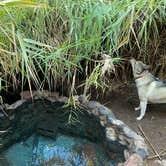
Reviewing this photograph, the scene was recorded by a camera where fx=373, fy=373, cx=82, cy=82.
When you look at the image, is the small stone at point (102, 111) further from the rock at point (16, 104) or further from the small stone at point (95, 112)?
the rock at point (16, 104)

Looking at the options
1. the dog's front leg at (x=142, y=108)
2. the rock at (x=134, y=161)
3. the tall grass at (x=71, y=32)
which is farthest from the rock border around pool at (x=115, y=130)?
the dog's front leg at (x=142, y=108)

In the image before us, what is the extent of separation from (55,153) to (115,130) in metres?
0.38

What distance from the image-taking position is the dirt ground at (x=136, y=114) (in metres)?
2.18

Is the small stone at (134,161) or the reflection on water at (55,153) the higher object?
the small stone at (134,161)

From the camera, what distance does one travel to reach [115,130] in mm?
2033

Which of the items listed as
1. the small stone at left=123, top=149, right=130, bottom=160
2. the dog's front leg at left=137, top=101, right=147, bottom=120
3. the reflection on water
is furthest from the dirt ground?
the reflection on water

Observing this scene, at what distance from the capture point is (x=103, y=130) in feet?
6.92

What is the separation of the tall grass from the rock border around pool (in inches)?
4.5

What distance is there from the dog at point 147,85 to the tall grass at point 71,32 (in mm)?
181

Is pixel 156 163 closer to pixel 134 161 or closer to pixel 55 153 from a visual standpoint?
pixel 134 161

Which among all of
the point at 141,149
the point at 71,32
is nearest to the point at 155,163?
the point at 141,149

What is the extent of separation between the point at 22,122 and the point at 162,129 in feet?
2.79

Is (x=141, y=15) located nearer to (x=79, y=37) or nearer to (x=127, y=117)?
(x=79, y=37)

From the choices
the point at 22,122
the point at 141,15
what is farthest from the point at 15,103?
the point at 141,15
